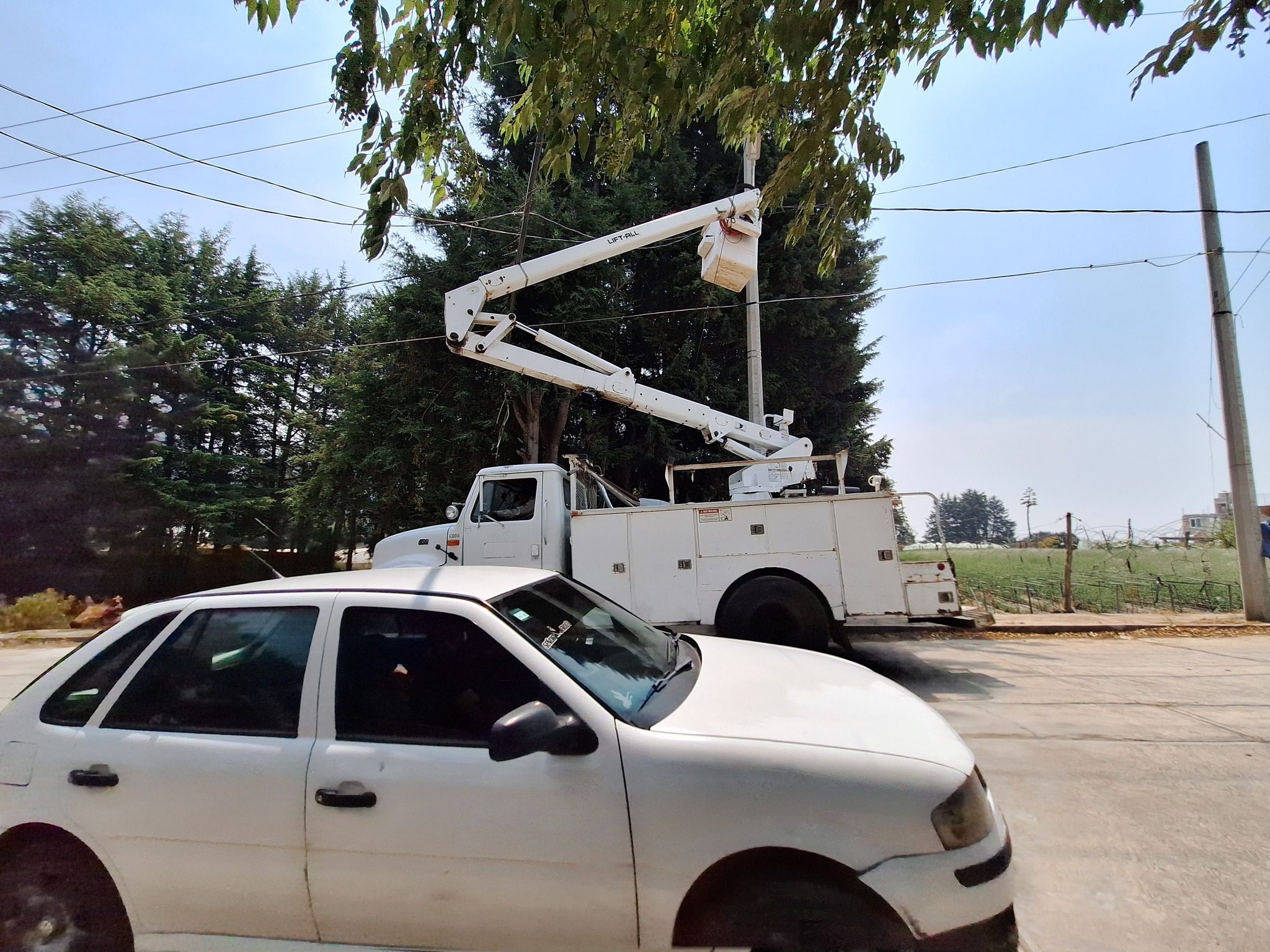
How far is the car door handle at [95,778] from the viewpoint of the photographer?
6.55ft

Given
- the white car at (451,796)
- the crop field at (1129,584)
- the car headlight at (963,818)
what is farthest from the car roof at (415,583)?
the crop field at (1129,584)

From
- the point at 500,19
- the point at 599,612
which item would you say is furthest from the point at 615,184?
the point at 599,612

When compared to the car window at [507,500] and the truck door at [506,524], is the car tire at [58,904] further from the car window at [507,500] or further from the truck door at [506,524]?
the car window at [507,500]

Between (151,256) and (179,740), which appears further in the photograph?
(151,256)

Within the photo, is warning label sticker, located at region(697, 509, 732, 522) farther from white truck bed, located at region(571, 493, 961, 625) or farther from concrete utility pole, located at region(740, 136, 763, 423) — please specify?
concrete utility pole, located at region(740, 136, 763, 423)

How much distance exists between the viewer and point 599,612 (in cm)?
288

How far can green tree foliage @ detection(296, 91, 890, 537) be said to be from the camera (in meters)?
13.7

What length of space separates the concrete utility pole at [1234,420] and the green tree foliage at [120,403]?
20576 millimetres

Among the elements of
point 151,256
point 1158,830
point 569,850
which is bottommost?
point 1158,830

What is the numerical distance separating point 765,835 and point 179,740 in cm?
199

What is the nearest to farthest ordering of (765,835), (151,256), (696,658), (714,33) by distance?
(765,835) → (696,658) → (714,33) → (151,256)

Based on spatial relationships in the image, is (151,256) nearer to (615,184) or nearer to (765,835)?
(615,184)

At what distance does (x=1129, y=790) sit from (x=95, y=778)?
509 centimetres

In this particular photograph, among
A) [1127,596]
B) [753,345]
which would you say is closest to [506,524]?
[753,345]
